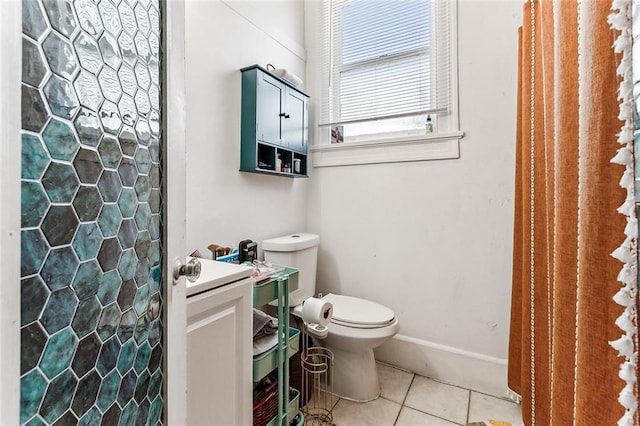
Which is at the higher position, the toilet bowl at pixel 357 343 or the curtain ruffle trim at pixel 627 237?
the curtain ruffle trim at pixel 627 237

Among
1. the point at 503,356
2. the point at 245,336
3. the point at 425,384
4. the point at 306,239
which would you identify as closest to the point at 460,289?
the point at 503,356

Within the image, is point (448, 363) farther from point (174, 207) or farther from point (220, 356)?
point (174, 207)

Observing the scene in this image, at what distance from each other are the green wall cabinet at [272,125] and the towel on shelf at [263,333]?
79 centimetres

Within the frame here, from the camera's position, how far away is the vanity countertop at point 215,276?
2.38 feet

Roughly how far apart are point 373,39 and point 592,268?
2006mm

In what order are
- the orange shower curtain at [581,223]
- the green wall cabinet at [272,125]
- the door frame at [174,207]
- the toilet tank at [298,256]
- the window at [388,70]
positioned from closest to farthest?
1. the orange shower curtain at [581,223]
2. the door frame at [174,207]
3. the green wall cabinet at [272,125]
4. the toilet tank at [298,256]
5. the window at [388,70]

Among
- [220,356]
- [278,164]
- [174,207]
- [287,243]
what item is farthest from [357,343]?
[174,207]

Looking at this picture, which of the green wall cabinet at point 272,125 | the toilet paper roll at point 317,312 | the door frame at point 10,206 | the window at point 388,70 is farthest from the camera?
the window at point 388,70

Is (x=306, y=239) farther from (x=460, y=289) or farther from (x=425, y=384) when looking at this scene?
(x=425, y=384)

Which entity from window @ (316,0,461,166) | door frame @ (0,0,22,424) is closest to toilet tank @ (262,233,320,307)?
window @ (316,0,461,166)

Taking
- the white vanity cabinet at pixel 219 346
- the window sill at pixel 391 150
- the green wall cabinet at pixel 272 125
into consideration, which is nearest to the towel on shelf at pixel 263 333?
the white vanity cabinet at pixel 219 346

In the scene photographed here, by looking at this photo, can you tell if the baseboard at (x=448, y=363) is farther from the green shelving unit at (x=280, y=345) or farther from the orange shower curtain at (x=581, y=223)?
Result: the green shelving unit at (x=280, y=345)

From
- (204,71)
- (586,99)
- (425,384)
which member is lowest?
(425,384)

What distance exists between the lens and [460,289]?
170cm
